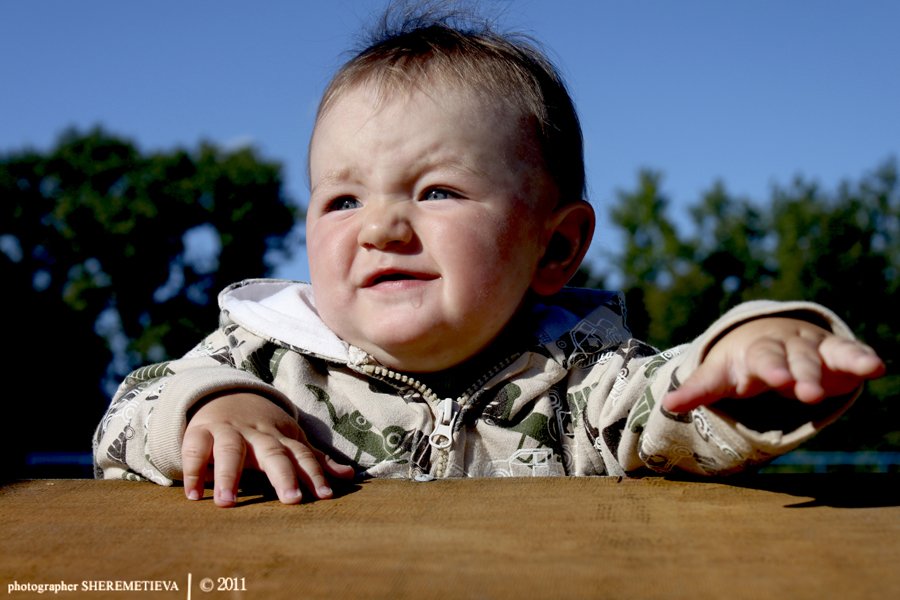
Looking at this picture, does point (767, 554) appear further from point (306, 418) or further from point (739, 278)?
point (739, 278)

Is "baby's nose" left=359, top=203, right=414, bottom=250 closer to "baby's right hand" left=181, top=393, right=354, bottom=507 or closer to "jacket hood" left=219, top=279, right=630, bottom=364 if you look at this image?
"jacket hood" left=219, top=279, right=630, bottom=364

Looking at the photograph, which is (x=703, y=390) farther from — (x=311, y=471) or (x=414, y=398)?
(x=414, y=398)

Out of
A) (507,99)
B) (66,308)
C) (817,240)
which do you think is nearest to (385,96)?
(507,99)

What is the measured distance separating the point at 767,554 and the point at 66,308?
1053 inches

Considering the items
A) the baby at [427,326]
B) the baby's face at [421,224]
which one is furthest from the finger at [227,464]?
the baby's face at [421,224]

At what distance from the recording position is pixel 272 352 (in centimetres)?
238

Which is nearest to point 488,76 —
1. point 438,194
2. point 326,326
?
point 438,194

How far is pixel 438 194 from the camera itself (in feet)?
7.13

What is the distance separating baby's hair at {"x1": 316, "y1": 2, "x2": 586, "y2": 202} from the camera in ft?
7.72

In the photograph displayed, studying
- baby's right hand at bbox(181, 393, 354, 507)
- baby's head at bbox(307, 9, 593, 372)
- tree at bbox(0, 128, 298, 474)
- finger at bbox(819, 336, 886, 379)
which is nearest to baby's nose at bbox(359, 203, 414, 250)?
baby's head at bbox(307, 9, 593, 372)

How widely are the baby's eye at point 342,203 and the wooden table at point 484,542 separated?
91 centimetres

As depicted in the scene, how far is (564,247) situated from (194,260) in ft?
86.6

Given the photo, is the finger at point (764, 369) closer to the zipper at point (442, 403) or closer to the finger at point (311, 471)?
the finger at point (311, 471)

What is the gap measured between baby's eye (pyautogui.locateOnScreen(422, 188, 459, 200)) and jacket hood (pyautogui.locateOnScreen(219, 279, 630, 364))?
40 cm
